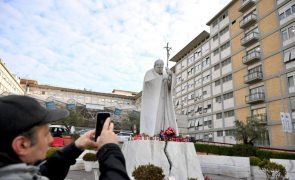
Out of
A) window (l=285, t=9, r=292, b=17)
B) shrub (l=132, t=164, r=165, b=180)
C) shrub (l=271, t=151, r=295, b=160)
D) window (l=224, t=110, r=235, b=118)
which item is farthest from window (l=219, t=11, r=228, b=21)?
shrub (l=132, t=164, r=165, b=180)

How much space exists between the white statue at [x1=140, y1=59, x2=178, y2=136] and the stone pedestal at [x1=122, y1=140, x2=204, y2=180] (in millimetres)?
1322

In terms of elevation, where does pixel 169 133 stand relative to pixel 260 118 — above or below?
below

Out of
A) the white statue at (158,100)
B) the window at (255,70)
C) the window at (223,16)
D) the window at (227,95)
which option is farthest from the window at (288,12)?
the white statue at (158,100)

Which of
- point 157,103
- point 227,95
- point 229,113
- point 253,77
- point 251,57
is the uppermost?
point 251,57

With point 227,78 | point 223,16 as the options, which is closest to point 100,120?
point 227,78

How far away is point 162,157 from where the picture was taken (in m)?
9.50

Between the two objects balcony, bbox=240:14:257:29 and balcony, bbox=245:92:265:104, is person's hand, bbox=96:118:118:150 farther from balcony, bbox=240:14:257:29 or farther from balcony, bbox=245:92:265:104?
balcony, bbox=240:14:257:29

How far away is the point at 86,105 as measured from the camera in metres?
46.2

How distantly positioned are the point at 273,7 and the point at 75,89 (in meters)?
58.0

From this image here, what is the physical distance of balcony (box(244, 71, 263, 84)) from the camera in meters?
35.8

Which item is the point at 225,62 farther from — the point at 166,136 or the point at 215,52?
the point at 166,136

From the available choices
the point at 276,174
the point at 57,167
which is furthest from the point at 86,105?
the point at 57,167

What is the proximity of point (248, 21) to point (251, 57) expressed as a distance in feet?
17.7

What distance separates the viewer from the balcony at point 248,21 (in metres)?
38.1
